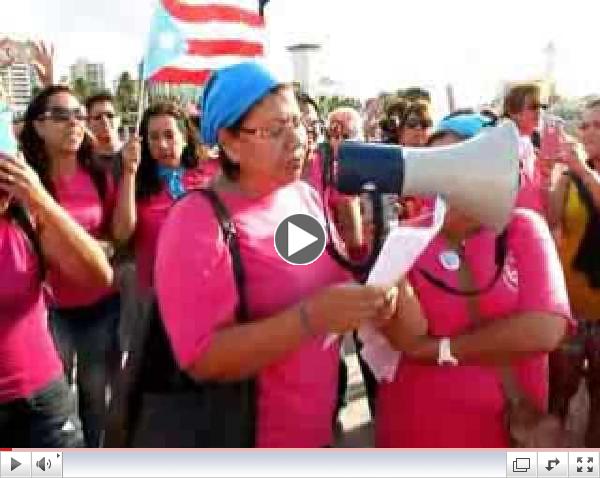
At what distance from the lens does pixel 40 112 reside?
3.12 m

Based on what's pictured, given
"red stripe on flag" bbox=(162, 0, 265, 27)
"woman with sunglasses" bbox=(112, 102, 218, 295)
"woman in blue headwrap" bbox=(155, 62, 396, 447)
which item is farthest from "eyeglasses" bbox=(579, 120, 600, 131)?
"woman in blue headwrap" bbox=(155, 62, 396, 447)

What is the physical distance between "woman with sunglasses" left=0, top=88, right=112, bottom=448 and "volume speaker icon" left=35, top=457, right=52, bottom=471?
24cm

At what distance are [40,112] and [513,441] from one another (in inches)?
82.2

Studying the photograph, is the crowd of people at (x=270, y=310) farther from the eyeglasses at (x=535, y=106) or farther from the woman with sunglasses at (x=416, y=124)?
the eyeglasses at (x=535, y=106)

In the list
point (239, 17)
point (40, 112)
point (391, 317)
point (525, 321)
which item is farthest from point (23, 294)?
point (239, 17)

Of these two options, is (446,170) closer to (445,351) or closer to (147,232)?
(445,351)

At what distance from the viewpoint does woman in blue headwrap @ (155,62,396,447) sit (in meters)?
1.45

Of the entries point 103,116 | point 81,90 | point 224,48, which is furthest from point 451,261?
point 81,90

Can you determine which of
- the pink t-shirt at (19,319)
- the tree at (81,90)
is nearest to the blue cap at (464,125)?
the pink t-shirt at (19,319)

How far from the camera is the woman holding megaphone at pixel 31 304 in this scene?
6.11ft

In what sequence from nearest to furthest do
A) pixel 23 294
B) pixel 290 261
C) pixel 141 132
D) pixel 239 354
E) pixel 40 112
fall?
pixel 239 354 → pixel 290 261 → pixel 23 294 → pixel 40 112 → pixel 141 132

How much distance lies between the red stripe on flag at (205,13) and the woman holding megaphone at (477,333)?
2281 millimetres

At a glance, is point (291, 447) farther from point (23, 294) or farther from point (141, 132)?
point (141, 132)

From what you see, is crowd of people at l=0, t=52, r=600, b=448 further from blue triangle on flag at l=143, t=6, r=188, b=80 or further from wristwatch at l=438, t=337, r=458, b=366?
blue triangle on flag at l=143, t=6, r=188, b=80
